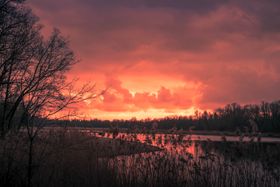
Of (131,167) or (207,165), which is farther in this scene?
(131,167)

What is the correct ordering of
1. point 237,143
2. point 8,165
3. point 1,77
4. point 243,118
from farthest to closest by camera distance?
1. point 243,118
2. point 1,77
3. point 237,143
4. point 8,165

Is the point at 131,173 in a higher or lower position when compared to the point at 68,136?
lower

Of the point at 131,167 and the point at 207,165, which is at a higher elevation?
the point at 207,165

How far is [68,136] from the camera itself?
36.9 ft

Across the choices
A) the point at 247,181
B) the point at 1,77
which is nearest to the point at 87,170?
the point at 247,181

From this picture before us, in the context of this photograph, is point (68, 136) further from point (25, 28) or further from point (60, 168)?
point (25, 28)

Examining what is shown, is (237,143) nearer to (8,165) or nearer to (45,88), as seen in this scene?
(8,165)

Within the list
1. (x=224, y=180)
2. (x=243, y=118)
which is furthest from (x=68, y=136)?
(x=243, y=118)

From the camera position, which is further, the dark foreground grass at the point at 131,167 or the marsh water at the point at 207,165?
the marsh water at the point at 207,165

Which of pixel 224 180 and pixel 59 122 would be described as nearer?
pixel 224 180

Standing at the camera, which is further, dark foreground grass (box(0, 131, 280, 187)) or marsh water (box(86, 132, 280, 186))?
marsh water (box(86, 132, 280, 186))

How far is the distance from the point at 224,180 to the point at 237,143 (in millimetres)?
1375

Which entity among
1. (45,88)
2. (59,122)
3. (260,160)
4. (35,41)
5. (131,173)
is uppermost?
(35,41)

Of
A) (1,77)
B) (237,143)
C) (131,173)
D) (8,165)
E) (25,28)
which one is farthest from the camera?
(25,28)
